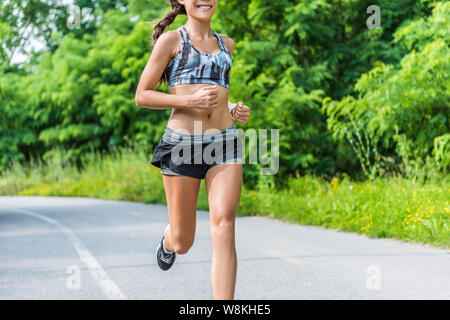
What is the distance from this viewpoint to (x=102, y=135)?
30094 millimetres

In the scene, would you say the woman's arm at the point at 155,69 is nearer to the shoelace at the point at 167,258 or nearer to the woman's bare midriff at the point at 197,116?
the woman's bare midriff at the point at 197,116

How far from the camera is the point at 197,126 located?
407 centimetres

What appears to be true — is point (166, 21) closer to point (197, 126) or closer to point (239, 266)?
point (197, 126)

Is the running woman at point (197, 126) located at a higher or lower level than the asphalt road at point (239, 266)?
higher

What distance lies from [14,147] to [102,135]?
5.22m

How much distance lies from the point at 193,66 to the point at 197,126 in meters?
0.37

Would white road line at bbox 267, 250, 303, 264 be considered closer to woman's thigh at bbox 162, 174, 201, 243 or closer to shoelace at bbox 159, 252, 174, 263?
shoelace at bbox 159, 252, 174, 263

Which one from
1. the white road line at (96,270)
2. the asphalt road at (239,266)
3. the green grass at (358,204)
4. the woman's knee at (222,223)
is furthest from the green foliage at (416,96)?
the woman's knee at (222,223)

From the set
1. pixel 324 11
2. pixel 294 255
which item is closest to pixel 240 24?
pixel 324 11

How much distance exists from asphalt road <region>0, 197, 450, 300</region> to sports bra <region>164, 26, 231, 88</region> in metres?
2.29

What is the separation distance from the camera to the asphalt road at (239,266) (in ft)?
19.3

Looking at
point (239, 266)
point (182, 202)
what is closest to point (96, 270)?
point (239, 266)

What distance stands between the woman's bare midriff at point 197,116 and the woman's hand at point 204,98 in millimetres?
214

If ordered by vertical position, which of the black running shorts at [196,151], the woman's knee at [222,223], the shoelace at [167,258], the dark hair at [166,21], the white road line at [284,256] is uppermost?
the dark hair at [166,21]
